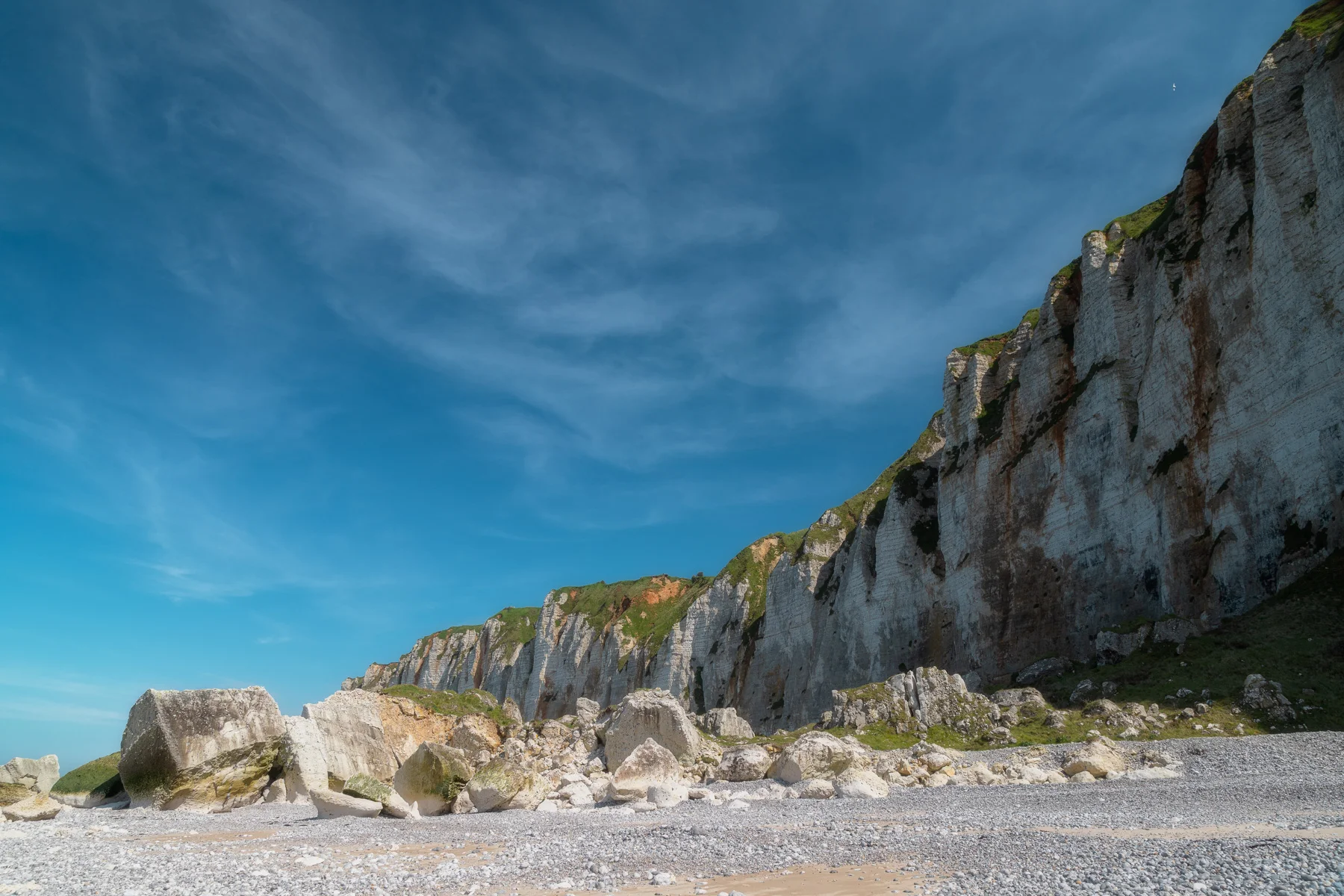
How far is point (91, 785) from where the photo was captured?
2275cm

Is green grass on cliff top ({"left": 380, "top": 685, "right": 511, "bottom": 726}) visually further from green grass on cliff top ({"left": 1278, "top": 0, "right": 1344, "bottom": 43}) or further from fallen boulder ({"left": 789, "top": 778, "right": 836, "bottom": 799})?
green grass on cliff top ({"left": 1278, "top": 0, "right": 1344, "bottom": 43})

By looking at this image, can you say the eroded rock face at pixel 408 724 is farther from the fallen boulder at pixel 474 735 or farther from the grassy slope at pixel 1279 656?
the grassy slope at pixel 1279 656

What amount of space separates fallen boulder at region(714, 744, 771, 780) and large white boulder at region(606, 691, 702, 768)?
1918 mm

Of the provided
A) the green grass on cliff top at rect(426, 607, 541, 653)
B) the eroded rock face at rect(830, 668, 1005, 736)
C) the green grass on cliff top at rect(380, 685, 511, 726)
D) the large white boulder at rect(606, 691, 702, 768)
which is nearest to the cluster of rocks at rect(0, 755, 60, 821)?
the green grass on cliff top at rect(380, 685, 511, 726)

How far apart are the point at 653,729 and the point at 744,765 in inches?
138

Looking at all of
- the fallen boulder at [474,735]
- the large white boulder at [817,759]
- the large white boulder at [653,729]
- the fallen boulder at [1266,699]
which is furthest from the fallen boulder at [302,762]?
the fallen boulder at [1266,699]

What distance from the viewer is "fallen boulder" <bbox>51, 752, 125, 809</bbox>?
1900 centimetres

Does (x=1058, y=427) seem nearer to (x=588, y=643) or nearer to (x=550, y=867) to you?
(x=550, y=867)

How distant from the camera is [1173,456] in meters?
28.2

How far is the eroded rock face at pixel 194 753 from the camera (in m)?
16.7

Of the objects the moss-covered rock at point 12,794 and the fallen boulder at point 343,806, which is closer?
the fallen boulder at point 343,806

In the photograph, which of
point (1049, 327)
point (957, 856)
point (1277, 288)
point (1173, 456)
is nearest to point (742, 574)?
point (1049, 327)

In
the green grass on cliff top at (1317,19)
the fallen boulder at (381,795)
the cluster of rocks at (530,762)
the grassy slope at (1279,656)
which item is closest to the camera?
the fallen boulder at (381,795)

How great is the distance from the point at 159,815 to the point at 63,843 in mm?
5006
